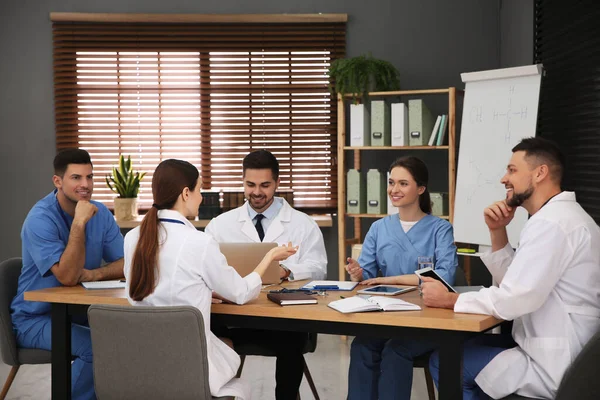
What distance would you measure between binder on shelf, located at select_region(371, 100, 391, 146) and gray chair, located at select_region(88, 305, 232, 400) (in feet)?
10.4

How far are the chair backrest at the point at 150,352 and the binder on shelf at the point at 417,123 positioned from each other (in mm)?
3175

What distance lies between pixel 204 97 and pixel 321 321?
370 centimetres

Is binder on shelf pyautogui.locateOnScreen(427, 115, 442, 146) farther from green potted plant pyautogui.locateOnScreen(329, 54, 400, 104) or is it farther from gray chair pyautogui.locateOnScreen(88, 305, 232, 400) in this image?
gray chair pyautogui.locateOnScreen(88, 305, 232, 400)

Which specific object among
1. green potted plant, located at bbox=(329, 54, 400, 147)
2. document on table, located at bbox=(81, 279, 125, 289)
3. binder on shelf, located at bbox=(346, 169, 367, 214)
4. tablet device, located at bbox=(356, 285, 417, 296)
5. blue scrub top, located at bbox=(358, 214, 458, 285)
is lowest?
document on table, located at bbox=(81, 279, 125, 289)

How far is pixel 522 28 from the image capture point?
5.16 metres

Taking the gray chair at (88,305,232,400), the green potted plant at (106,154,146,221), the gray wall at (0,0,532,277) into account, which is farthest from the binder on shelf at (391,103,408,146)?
the gray chair at (88,305,232,400)

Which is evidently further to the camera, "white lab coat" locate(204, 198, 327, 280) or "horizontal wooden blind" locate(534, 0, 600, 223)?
"horizontal wooden blind" locate(534, 0, 600, 223)

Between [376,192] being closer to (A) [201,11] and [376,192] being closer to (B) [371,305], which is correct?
(A) [201,11]

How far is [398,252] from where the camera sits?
3.38 meters

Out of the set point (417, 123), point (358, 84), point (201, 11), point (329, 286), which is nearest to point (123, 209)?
point (201, 11)

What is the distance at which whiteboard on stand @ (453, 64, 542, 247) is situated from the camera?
174 inches

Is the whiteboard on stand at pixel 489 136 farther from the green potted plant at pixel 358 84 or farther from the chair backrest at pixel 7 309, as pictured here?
the chair backrest at pixel 7 309

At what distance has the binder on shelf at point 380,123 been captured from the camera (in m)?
5.19

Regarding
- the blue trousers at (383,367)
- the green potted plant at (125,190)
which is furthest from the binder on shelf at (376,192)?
the blue trousers at (383,367)
